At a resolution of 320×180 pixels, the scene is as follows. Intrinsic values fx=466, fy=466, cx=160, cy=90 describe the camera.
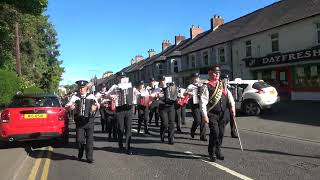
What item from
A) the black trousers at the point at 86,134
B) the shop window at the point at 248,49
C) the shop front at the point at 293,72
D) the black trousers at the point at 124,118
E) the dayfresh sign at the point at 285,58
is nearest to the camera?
the black trousers at the point at 86,134

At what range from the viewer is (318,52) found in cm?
2514

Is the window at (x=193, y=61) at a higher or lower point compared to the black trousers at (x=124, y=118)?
higher

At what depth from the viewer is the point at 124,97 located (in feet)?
35.6

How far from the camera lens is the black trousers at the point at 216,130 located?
9.19 meters

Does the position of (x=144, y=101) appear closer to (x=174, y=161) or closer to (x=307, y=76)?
(x=174, y=161)

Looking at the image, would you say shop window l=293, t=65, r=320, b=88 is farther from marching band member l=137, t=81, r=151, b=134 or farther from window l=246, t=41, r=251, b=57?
marching band member l=137, t=81, r=151, b=134

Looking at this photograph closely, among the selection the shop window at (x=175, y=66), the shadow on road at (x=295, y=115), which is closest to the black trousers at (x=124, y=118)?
the shadow on road at (x=295, y=115)

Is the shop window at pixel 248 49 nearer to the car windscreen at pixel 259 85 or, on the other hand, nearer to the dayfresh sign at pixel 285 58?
the dayfresh sign at pixel 285 58

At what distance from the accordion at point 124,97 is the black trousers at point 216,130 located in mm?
2342

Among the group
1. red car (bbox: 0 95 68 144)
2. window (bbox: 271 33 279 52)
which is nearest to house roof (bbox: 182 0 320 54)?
window (bbox: 271 33 279 52)

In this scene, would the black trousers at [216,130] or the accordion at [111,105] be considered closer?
the black trousers at [216,130]

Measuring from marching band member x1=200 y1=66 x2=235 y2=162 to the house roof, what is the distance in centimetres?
1799

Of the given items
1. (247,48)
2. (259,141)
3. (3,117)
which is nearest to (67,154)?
(3,117)

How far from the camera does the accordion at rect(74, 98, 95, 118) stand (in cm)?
965
